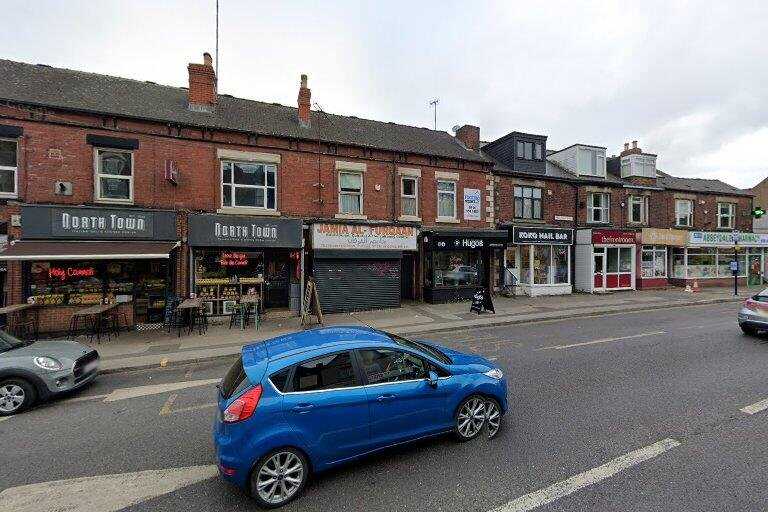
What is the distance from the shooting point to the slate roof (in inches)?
462

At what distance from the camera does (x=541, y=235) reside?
18.4 m

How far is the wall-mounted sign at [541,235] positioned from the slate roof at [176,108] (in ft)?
13.6

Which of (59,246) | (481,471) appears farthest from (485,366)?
(59,246)

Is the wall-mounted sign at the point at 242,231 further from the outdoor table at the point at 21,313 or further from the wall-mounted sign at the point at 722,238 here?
the wall-mounted sign at the point at 722,238

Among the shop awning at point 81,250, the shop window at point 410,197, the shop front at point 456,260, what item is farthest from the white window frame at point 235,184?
the shop front at point 456,260

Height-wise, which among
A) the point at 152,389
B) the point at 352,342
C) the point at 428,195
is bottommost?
the point at 152,389

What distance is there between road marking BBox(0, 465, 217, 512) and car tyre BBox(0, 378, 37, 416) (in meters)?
2.79

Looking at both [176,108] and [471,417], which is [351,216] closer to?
[176,108]

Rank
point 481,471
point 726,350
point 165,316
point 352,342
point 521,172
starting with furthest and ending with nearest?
point 521,172 → point 165,316 → point 726,350 → point 352,342 → point 481,471

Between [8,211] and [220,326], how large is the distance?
6.94 metres

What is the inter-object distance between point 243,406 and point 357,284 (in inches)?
436

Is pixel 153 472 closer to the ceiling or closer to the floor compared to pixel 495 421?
closer to the floor

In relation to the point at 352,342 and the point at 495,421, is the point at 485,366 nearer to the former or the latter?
the point at 495,421

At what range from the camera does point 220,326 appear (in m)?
12.1
